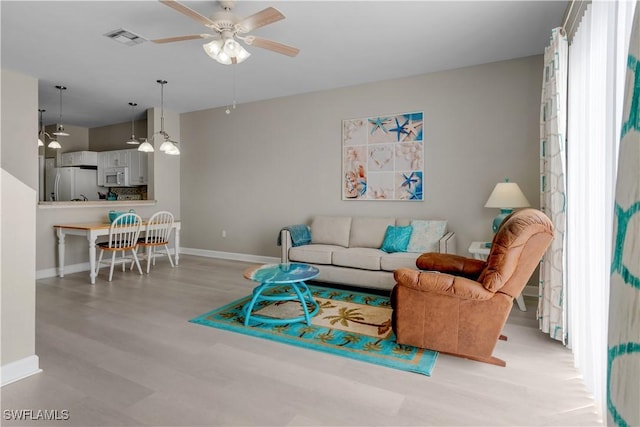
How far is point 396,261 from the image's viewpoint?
3828 millimetres

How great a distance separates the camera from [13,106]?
438 centimetres

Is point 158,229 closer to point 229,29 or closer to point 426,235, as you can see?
point 229,29

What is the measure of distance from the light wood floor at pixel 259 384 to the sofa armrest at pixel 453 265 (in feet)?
1.96

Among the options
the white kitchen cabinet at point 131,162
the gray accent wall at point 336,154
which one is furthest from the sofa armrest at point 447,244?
the white kitchen cabinet at point 131,162

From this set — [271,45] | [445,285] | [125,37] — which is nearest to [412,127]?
[271,45]

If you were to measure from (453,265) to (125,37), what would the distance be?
3831 mm

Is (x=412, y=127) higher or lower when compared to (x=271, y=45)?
lower

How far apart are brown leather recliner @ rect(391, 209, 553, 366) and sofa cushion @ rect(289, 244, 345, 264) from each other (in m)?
1.85

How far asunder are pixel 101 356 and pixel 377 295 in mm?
2700

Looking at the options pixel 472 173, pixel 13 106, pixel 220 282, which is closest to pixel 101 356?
pixel 220 282

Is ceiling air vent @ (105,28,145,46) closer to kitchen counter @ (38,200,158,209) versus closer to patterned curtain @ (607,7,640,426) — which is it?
kitchen counter @ (38,200,158,209)

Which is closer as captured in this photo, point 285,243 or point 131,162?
point 285,243

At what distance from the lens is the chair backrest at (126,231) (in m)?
4.70

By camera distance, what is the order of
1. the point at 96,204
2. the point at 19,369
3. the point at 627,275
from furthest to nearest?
the point at 96,204 < the point at 19,369 < the point at 627,275
